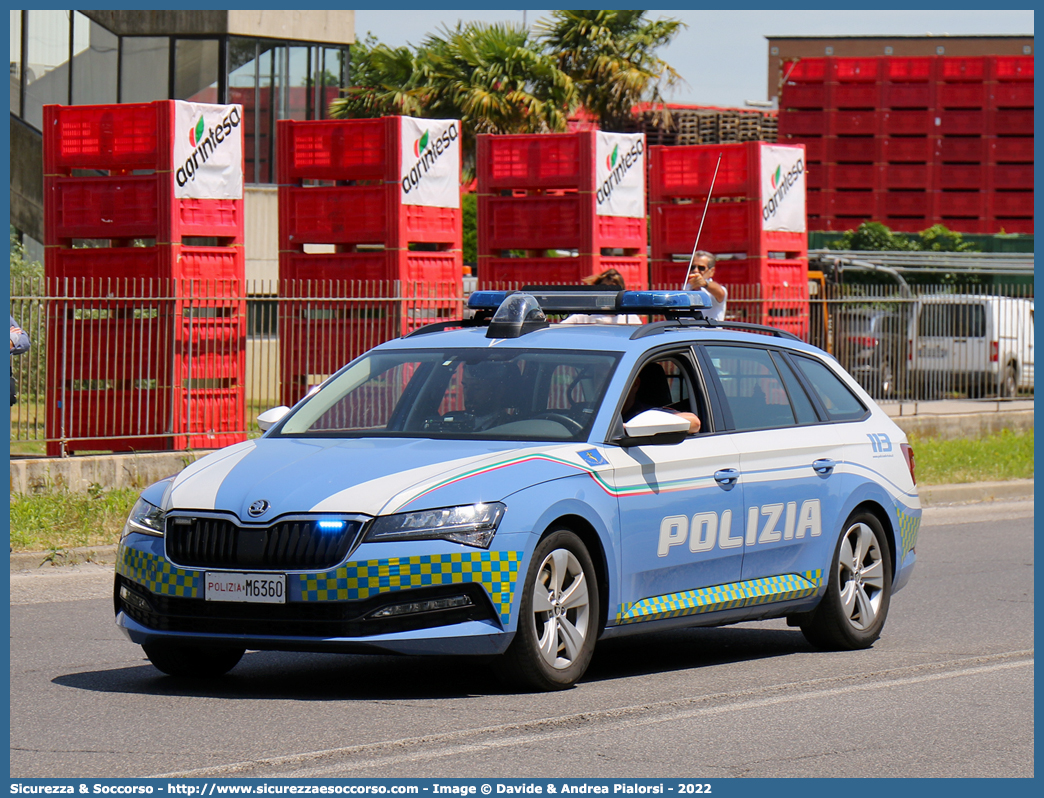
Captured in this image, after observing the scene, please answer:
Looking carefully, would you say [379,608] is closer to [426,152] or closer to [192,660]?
[192,660]

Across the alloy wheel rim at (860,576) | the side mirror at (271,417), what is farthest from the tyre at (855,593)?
the side mirror at (271,417)

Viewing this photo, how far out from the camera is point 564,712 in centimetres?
646

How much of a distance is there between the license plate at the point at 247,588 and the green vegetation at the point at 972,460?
12060 mm

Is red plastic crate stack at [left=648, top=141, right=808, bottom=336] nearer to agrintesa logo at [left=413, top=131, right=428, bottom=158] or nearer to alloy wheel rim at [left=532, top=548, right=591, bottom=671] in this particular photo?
agrintesa logo at [left=413, top=131, right=428, bottom=158]

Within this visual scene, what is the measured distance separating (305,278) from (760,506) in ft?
40.5

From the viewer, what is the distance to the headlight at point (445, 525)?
6.42 metres

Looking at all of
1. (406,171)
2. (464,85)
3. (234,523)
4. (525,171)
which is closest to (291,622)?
(234,523)

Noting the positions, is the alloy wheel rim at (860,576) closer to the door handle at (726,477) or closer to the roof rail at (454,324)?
the door handle at (726,477)

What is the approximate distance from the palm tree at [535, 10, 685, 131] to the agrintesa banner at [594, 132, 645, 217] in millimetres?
11658

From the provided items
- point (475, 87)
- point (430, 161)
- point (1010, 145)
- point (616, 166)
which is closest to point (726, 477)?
point (430, 161)

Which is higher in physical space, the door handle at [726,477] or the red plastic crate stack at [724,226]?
the red plastic crate stack at [724,226]

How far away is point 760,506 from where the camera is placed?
7871mm

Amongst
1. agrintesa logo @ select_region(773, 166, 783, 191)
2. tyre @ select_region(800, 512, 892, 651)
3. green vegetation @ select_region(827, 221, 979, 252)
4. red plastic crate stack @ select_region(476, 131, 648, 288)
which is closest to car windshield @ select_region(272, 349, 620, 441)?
tyre @ select_region(800, 512, 892, 651)

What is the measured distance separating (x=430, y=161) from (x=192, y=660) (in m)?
12.4
